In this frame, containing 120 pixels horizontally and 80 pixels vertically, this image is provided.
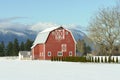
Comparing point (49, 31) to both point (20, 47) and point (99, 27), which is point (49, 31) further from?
point (20, 47)

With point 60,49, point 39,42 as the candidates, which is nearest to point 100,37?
point 60,49

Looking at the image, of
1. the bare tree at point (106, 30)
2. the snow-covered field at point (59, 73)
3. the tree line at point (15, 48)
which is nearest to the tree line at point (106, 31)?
the bare tree at point (106, 30)

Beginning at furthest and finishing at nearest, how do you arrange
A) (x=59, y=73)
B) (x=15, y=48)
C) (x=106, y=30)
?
(x=15, y=48) < (x=106, y=30) < (x=59, y=73)

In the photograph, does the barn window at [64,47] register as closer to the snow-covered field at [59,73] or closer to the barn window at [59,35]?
the barn window at [59,35]

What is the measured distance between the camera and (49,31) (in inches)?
3046

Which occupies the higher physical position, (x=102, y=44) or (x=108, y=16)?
(x=108, y=16)

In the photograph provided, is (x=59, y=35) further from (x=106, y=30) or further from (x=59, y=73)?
(x=59, y=73)

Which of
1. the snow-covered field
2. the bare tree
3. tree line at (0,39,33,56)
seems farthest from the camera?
tree line at (0,39,33,56)

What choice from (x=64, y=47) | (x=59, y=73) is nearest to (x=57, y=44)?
(x=64, y=47)

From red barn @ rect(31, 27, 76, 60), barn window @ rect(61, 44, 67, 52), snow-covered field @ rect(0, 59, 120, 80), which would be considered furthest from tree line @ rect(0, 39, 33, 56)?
snow-covered field @ rect(0, 59, 120, 80)

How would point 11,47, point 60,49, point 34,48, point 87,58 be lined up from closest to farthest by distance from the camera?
point 87,58
point 60,49
point 34,48
point 11,47

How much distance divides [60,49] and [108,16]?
808 inches

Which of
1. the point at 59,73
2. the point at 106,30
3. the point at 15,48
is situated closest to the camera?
the point at 59,73

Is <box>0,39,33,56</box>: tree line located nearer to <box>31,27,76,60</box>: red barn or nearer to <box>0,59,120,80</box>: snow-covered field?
<box>31,27,76,60</box>: red barn
